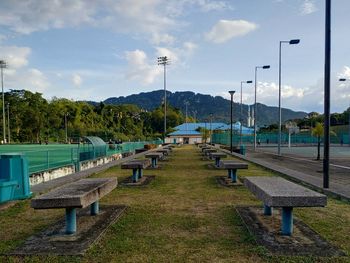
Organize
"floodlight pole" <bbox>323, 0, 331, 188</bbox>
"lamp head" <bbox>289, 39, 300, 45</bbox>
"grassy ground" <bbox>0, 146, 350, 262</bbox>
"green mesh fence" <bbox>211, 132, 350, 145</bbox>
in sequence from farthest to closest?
"green mesh fence" <bbox>211, 132, 350, 145</bbox> < "lamp head" <bbox>289, 39, 300, 45</bbox> < "floodlight pole" <bbox>323, 0, 331, 188</bbox> < "grassy ground" <bbox>0, 146, 350, 262</bbox>

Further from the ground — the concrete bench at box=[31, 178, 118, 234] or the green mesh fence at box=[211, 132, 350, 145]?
the concrete bench at box=[31, 178, 118, 234]

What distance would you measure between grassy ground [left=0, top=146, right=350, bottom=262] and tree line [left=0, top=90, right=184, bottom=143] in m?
52.8

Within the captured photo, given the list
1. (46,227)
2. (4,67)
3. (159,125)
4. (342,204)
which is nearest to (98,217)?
(46,227)

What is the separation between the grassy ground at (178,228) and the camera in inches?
171

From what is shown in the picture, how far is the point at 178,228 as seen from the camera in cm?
561

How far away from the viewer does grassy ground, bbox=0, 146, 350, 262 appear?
4.33m

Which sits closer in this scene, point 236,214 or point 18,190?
point 236,214

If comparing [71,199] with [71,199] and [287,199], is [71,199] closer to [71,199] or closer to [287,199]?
[71,199]

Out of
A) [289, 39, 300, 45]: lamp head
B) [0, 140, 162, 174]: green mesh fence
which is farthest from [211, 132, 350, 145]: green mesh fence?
[0, 140, 162, 174]: green mesh fence

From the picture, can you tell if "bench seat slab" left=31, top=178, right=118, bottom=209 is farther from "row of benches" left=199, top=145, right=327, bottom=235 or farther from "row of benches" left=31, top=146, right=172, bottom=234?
"row of benches" left=199, top=145, right=327, bottom=235

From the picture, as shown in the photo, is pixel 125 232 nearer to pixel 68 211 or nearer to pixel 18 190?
pixel 68 211

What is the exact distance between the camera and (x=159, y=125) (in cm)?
11494

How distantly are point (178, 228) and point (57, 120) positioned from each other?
248 feet

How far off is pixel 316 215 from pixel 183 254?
3420 millimetres
